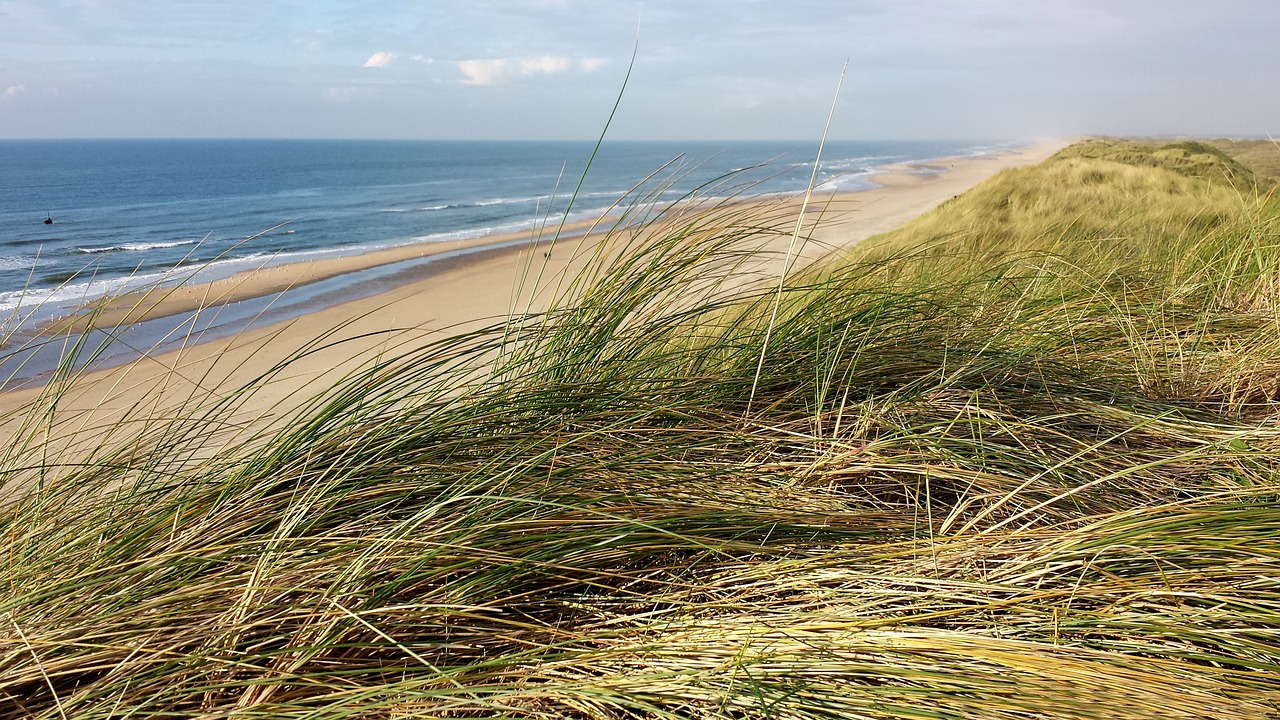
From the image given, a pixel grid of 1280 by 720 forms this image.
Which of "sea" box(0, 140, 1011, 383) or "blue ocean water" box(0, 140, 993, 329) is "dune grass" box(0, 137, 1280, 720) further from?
"blue ocean water" box(0, 140, 993, 329)

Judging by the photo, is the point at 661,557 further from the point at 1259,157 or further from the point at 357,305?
the point at 1259,157

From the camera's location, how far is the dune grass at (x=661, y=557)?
0.95 meters

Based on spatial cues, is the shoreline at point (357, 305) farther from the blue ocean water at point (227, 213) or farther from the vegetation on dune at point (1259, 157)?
the vegetation on dune at point (1259, 157)

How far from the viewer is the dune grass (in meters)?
0.95

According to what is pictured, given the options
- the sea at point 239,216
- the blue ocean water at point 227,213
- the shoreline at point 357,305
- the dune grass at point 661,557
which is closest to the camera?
the dune grass at point 661,557

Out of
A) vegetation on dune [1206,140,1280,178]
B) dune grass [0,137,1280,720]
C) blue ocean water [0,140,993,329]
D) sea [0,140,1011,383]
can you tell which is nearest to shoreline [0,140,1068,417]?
sea [0,140,1011,383]

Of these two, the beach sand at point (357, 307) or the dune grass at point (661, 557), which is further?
the beach sand at point (357, 307)

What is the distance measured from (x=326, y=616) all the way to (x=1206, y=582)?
126 cm

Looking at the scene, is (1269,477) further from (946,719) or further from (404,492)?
(404,492)

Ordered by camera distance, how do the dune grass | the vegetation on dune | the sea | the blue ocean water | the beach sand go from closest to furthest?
the dune grass
the beach sand
the sea
the vegetation on dune
the blue ocean water

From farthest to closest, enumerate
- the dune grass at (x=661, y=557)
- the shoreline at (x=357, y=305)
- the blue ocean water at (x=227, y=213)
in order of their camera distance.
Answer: the blue ocean water at (x=227, y=213), the shoreline at (x=357, y=305), the dune grass at (x=661, y=557)

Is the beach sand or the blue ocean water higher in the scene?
the blue ocean water

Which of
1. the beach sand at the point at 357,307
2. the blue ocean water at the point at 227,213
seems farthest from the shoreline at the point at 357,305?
the blue ocean water at the point at 227,213

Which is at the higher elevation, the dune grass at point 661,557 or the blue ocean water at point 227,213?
the blue ocean water at point 227,213
